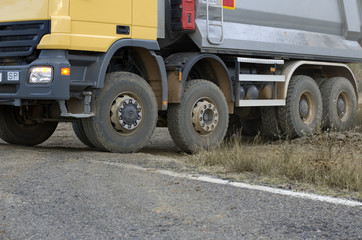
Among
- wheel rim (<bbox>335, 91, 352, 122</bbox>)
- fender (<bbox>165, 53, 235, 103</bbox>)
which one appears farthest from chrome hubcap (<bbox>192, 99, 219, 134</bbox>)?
wheel rim (<bbox>335, 91, 352, 122</bbox>)

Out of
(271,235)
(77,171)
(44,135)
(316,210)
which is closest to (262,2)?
(44,135)

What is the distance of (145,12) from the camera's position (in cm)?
792

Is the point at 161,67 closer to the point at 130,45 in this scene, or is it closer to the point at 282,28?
the point at 130,45

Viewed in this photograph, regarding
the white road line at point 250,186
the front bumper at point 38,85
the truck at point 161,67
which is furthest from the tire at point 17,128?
the white road line at point 250,186

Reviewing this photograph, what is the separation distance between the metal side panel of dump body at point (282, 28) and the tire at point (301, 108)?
49 cm

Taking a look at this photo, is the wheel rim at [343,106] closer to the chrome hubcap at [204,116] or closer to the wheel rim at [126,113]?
the chrome hubcap at [204,116]

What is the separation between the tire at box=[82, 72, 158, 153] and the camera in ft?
24.8

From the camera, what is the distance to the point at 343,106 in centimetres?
1212

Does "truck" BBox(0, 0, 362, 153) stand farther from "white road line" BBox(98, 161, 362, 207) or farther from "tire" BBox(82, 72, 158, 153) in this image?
"white road line" BBox(98, 161, 362, 207)

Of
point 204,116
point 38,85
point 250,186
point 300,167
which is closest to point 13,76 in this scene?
point 38,85

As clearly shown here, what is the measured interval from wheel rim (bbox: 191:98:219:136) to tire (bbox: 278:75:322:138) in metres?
1.70

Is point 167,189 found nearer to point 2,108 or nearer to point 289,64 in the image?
point 2,108

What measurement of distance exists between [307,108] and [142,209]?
22.6ft

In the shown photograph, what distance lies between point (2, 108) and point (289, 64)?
472 cm
